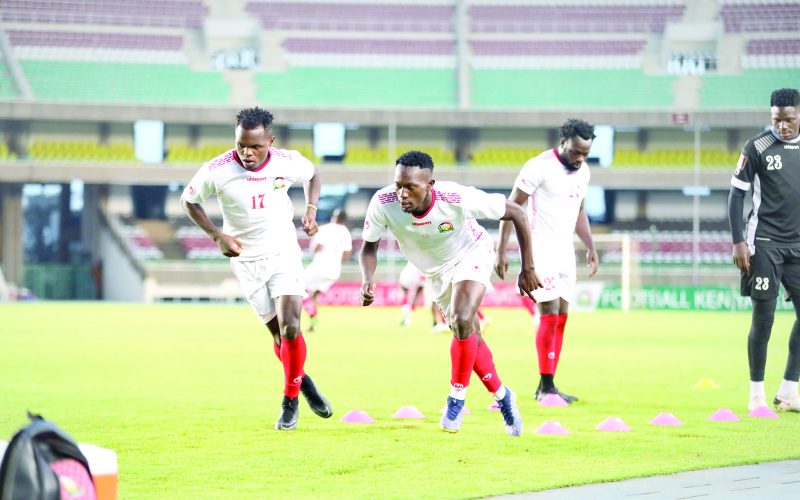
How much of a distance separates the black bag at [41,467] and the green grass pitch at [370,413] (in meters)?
1.82

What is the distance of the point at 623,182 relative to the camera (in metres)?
50.0

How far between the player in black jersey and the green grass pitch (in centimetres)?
103

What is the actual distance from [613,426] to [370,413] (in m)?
2.12

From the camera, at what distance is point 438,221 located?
26.3 feet

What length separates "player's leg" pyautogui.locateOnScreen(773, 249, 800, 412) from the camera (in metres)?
9.59

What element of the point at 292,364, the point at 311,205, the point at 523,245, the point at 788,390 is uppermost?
the point at 311,205

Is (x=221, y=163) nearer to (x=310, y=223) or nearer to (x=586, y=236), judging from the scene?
(x=310, y=223)

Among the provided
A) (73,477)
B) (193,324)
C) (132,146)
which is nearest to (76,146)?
(132,146)

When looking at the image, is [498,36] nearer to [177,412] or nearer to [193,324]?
[193,324]

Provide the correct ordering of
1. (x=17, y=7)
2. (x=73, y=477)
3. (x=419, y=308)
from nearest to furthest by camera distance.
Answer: (x=73, y=477) → (x=419, y=308) → (x=17, y=7)

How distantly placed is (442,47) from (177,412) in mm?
46247

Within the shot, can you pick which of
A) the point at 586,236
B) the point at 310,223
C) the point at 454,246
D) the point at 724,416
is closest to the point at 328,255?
the point at 586,236

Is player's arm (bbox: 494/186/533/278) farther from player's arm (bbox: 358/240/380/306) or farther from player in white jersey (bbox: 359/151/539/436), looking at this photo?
player's arm (bbox: 358/240/380/306)

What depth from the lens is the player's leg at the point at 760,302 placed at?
375 inches
